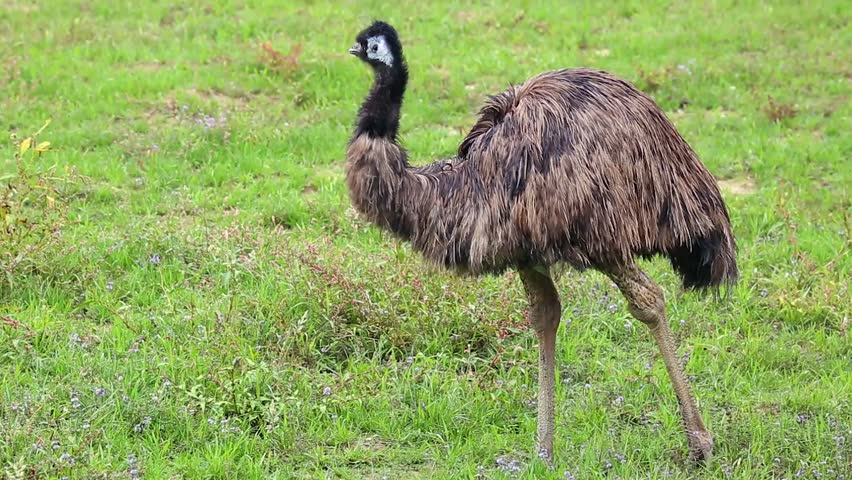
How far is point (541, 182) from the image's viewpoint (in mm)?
4133

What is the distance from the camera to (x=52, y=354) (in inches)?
207

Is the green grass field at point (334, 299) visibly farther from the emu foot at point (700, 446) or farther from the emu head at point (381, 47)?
the emu head at point (381, 47)

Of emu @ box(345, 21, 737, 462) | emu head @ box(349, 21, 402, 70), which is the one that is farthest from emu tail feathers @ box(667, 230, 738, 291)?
emu head @ box(349, 21, 402, 70)

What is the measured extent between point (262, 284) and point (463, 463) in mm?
1741

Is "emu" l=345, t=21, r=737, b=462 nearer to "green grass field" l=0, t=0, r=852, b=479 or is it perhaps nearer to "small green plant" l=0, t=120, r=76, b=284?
"green grass field" l=0, t=0, r=852, b=479

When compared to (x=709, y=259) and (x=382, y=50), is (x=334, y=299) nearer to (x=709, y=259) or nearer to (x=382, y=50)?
(x=382, y=50)

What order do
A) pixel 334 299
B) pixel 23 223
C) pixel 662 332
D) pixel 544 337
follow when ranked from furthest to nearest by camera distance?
pixel 23 223 → pixel 334 299 → pixel 544 337 → pixel 662 332

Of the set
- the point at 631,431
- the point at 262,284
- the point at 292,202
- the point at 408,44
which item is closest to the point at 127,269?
the point at 262,284

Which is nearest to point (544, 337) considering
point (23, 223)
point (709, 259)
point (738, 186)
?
point (709, 259)

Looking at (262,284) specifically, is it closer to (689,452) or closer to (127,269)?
(127,269)

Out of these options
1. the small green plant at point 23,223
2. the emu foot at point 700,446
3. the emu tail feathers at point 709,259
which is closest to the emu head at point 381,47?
the emu tail feathers at point 709,259

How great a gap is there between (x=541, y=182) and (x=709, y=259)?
89 cm

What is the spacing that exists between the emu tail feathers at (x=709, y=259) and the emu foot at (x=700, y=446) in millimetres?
609

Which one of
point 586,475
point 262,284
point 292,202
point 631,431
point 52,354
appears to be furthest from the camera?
point 292,202
